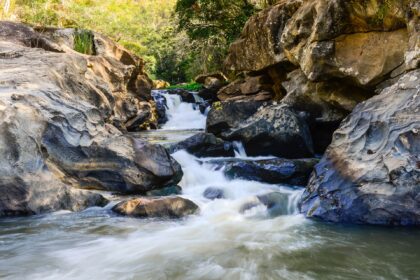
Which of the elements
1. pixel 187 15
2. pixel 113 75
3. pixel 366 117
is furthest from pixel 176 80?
pixel 366 117

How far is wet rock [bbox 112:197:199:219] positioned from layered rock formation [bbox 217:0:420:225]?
6.15 feet

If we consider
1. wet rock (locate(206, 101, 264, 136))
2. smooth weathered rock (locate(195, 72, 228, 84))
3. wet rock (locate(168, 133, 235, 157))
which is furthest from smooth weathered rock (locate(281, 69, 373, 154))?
smooth weathered rock (locate(195, 72, 228, 84))

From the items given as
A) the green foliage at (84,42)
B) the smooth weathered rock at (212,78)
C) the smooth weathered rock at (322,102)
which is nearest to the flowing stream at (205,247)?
the smooth weathered rock at (322,102)

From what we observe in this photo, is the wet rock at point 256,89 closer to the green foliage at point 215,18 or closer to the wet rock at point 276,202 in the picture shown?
the green foliage at point 215,18

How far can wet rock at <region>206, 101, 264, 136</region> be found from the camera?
A: 10.5 metres

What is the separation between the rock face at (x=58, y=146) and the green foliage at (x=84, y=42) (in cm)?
450

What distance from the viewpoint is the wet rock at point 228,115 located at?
1049 cm

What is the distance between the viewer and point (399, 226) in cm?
492

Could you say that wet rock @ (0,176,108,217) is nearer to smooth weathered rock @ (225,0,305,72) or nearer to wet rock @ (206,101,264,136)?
wet rock @ (206,101,264,136)

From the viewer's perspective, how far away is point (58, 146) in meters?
6.54

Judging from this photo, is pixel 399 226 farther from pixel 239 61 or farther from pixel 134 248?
pixel 239 61

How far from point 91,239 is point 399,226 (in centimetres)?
385

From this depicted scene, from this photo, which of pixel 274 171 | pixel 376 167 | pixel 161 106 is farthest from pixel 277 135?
pixel 161 106

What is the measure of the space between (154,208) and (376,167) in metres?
3.19
